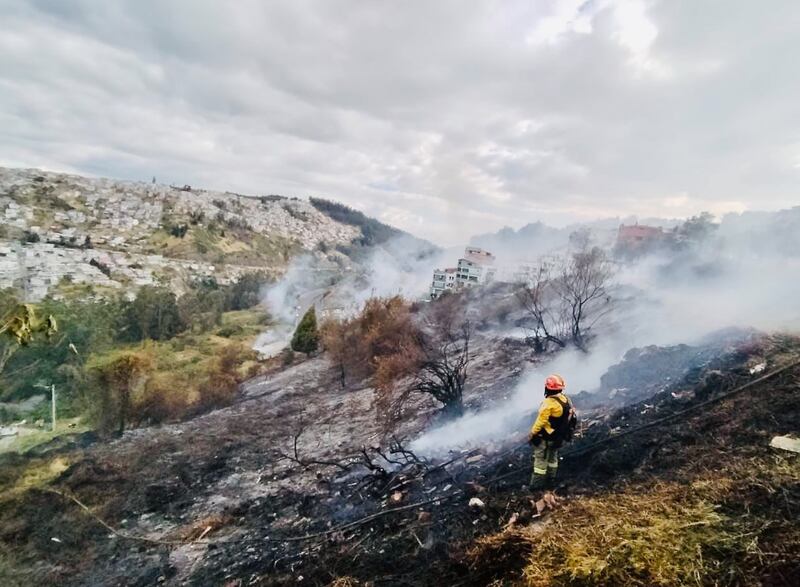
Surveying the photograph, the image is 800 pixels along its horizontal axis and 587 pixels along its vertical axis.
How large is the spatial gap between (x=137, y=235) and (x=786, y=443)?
98.2 m

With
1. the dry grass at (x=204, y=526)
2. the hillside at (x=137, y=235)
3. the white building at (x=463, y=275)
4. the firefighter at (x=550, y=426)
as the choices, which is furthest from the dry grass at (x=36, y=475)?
the white building at (x=463, y=275)

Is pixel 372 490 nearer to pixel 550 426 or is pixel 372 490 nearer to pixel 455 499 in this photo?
pixel 455 499

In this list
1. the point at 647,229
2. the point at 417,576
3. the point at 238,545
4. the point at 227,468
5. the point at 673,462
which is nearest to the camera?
the point at 417,576

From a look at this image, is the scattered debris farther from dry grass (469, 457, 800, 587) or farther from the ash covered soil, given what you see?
dry grass (469, 457, 800, 587)

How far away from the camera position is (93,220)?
289ft

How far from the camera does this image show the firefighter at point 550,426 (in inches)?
211

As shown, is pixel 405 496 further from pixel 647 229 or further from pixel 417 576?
pixel 647 229

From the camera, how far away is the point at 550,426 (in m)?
5.38

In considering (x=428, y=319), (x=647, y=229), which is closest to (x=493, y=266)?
(x=647, y=229)

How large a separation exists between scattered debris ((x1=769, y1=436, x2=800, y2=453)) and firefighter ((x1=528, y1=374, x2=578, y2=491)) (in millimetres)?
1992

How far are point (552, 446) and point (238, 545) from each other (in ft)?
20.6

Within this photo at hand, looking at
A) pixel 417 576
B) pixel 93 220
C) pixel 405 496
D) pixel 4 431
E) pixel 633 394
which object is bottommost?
pixel 4 431

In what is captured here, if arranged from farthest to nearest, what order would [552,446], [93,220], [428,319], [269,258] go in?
[269,258] < [93,220] < [428,319] < [552,446]

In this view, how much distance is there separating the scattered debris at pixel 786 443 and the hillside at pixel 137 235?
58132 mm
